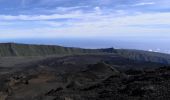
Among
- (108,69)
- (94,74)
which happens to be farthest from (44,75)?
(108,69)

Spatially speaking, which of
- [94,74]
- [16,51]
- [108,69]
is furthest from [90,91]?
[16,51]

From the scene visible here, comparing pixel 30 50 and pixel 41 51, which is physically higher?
pixel 30 50

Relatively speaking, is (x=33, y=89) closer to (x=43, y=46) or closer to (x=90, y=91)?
(x=90, y=91)

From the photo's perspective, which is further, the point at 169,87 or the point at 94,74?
the point at 94,74

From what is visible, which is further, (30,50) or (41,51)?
(41,51)

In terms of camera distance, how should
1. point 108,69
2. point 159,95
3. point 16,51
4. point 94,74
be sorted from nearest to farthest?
point 159,95, point 94,74, point 108,69, point 16,51

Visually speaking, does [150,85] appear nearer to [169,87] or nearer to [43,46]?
[169,87]

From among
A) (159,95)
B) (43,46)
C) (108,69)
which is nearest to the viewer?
(159,95)

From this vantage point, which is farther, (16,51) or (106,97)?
(16,51)

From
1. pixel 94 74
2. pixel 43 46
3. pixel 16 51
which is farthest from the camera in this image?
pixel 43 46
